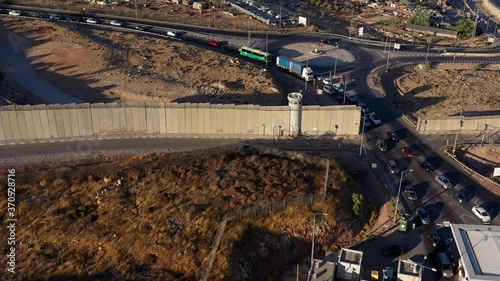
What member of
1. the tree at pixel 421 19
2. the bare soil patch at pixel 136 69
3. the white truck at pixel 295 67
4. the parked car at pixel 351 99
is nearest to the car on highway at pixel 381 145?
the parked car at pixel 351 99

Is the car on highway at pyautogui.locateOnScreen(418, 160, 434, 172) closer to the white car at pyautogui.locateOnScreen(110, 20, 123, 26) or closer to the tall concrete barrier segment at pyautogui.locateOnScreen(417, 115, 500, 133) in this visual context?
the tall concrete barrier segment at pyautogui.locateOnScreen(417, 115, 500, 133)

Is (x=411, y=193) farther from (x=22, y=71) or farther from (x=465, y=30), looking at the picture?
(x=465, y=30)

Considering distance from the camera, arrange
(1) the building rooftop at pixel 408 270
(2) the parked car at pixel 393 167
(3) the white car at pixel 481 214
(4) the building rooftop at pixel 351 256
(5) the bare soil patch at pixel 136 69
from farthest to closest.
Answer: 1. (5) the bare soil patch at pixel 136 69
2. (2) the parked car at pixel 393 167
3. (3) the white car at pixel 481 214
4. (4) the building rooftop at pixel 351 256
5. (1) the building rooftop at pixel 408 270

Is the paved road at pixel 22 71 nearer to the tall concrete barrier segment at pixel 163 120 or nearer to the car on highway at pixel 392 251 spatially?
the tall concrete barrier segment at pixel 163 120

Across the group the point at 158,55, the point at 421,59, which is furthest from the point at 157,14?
the point at 421,59

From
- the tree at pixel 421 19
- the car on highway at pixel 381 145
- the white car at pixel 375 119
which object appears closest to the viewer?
the car on highway at pixel 381 145

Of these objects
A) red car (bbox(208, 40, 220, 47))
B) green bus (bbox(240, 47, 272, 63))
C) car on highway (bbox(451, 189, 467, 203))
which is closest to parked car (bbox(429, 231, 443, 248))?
car on highway (bbox(451, 189, 467, 203))
